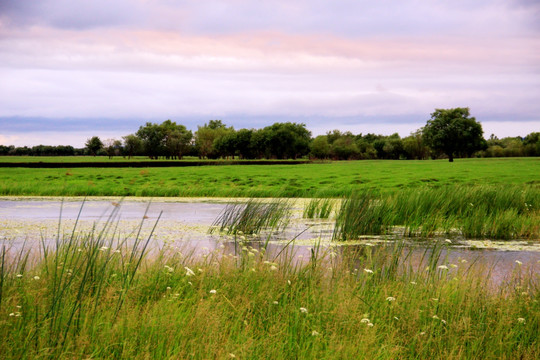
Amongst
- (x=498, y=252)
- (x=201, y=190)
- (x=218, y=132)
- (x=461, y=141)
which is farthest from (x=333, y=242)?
(x=218, y=132)

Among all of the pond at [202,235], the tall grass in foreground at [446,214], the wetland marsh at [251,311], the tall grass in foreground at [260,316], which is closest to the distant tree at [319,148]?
the pond at [202,235]

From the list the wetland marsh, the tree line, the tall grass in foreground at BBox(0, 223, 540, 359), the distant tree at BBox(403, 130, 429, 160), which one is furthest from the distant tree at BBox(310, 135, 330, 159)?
the tall grass in foreground at BBox(0, 223, 540, 359)

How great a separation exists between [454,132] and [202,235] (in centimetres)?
9482

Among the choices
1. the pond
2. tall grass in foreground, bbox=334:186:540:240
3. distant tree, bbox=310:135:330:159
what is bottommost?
the pond

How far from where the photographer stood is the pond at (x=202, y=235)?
1148 cm

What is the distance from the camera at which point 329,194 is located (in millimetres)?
29984

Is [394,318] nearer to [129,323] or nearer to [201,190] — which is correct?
[129,323]

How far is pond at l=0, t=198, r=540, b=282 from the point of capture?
11477 millimetres

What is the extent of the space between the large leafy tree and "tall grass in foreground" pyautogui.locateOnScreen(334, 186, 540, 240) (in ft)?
284

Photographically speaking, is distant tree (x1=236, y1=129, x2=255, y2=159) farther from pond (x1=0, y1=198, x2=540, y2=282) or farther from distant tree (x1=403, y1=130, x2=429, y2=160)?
pond (x1=0, y1=198, x2=540, y2=282)

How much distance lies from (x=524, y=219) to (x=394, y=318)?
1223cm

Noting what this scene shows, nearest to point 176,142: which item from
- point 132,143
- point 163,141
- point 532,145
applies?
point 163,141

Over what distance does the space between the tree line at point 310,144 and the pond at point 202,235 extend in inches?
3320

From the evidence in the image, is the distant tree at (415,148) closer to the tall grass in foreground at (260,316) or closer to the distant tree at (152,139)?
the distant tree at (152,139)
